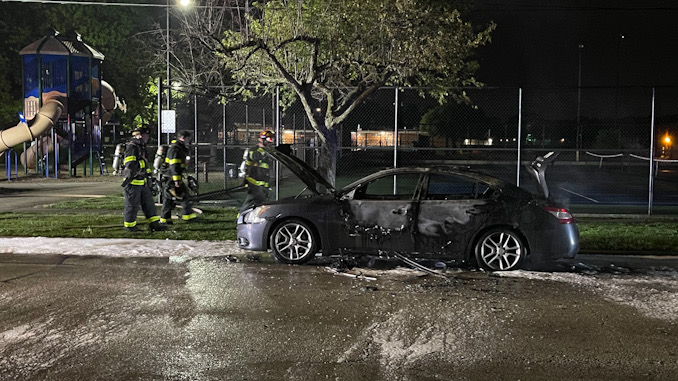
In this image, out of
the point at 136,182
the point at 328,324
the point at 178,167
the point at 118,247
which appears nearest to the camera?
the point at 328,324

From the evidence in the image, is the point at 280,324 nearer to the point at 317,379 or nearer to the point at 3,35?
the point at 317,379

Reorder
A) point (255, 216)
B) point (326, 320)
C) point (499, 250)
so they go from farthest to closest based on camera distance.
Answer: point (255, 216) < point (499, 250) < point (326, 320)

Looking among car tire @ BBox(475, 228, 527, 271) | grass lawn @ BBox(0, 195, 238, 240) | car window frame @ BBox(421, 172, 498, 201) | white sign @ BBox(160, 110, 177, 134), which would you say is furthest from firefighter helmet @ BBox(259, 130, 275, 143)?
car tire @ BBox(475, 228, 527, 271)

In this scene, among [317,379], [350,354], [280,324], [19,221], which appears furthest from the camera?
[19,221]

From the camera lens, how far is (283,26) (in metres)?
14.9

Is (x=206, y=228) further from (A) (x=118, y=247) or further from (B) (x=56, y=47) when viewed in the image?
(B) (x=56, y=47)

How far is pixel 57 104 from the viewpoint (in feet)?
97.9

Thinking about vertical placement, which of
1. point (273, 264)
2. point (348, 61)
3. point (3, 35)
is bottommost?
point (273, 264)

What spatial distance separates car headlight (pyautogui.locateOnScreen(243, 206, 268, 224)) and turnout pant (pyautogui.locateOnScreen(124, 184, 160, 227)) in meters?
3.21

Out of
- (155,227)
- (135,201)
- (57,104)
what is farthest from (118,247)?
(57,104)

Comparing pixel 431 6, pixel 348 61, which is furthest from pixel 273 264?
pixel 431 6

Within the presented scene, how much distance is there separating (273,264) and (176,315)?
2.89 meters

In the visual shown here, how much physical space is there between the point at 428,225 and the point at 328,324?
2.92 metres

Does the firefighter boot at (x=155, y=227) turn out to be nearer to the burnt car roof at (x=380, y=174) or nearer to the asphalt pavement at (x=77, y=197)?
the asphalt pavement at (x=77, y=197)
